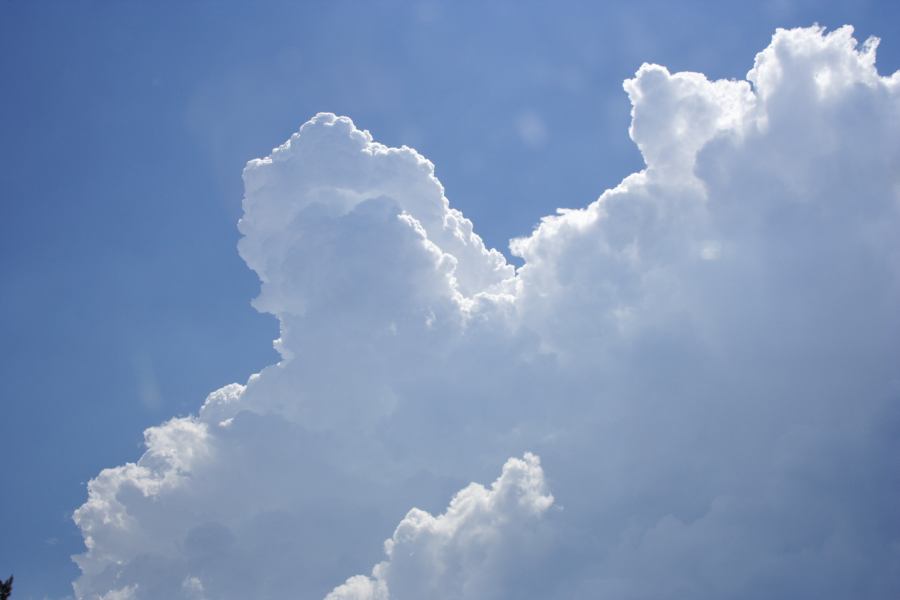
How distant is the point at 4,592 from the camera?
12988 cm

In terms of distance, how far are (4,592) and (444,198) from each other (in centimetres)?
7328

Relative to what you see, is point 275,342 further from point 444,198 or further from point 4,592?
point 4,592

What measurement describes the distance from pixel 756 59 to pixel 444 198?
3520cm

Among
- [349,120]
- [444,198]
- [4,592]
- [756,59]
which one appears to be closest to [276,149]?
[349,120]

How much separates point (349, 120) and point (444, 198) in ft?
43.8

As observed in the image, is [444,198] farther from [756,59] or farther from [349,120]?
[756,59]

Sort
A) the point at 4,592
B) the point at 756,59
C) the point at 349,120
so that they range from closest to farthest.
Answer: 1. the point at 756,59
2. the point at 349,120
3. the point at 4,592

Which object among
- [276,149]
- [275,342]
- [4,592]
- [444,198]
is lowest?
[4,592]

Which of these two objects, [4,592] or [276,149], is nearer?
[276,149]

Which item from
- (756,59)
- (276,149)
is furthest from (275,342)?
(756,59)

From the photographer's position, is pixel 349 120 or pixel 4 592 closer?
pixel 349 120

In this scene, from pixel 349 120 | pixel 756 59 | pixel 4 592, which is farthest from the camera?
pixel 4 592

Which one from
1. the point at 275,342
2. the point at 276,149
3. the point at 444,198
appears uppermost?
the point at 276,149

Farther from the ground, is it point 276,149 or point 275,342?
point 276,149
